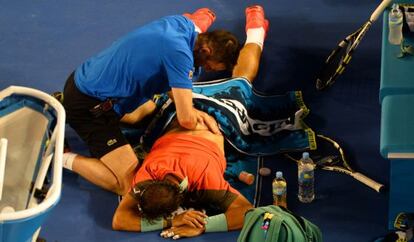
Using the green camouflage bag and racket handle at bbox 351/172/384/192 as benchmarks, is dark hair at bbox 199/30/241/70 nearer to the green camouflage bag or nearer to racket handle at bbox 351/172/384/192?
racket handle at bbox 351/172/384/192

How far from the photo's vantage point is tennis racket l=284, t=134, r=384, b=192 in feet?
13.9

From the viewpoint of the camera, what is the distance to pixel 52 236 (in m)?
4.13

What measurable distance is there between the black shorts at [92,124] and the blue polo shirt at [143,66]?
0.17 feet

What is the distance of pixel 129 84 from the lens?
4359 millimetres

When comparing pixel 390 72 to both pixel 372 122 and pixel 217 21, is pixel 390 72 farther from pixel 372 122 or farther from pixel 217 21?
pixel 217 21

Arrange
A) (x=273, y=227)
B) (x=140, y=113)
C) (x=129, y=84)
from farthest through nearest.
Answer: (x=140, y=113), (x=129, y=84), (x=273, y=227)

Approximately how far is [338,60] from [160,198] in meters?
1.73

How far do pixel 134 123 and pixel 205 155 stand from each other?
0.75 meters

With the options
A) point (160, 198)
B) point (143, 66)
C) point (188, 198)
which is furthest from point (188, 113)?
point (160, 198)

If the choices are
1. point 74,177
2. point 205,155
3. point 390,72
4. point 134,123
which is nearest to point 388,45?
point 390,72

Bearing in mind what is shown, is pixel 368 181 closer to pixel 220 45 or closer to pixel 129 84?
pixel 220 45

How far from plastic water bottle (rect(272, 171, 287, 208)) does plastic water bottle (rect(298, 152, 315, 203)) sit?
3.9 inches

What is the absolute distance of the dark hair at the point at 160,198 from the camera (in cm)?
384

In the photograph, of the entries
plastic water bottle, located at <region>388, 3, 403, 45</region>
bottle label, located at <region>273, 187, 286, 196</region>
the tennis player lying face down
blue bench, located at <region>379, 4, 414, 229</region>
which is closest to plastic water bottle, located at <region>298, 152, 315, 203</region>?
bottle label, located at <region>273, 187, 286, 196</region>
